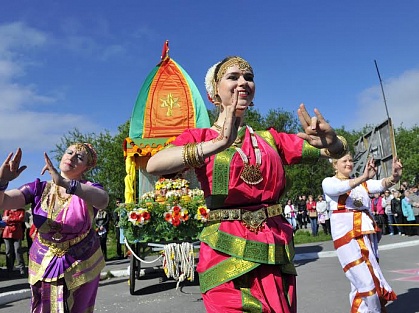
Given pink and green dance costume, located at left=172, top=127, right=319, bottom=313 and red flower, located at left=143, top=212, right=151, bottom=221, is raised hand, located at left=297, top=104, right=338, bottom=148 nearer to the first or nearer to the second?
pink and green dance costume, located at left=172, top=127, right=319, bottom=313

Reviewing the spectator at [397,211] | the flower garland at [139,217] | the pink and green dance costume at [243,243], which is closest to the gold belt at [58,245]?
the pink and green dance costume at [243,243]

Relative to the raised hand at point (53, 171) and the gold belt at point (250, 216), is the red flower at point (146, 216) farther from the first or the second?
the gold belt at point (250, 216)

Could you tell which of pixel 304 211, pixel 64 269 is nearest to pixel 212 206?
pixel 64 269

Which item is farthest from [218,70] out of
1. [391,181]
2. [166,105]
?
[166,105]

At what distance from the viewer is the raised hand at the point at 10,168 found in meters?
2.73

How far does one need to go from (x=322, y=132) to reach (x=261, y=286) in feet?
2.60

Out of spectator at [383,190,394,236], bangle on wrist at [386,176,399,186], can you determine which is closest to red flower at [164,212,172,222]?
bangle on wrist at [386,176,399,186]

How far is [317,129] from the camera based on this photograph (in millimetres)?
2006

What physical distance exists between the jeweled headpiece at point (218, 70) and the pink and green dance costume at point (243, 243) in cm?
30

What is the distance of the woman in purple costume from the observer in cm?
323

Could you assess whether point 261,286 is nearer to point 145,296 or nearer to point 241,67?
point 241,67

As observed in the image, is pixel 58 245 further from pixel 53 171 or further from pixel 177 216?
pixel 177 216

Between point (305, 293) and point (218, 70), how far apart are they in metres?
4.78

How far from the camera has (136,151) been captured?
33.4ft
